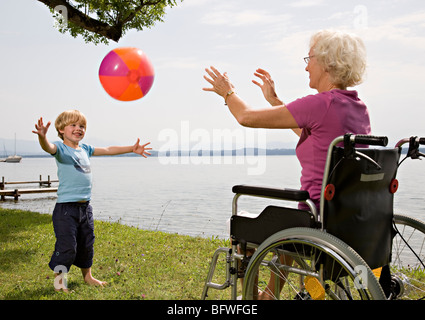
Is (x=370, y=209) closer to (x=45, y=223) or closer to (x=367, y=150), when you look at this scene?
(x=367, y=150)

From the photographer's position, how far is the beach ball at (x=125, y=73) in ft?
12.6

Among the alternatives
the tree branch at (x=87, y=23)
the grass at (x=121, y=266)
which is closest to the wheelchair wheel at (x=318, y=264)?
the grass at (x=121, y=266)

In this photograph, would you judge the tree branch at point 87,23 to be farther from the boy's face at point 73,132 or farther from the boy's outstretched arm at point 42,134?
the boy's outstretched arm at point 42,134

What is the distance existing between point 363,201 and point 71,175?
233 cm

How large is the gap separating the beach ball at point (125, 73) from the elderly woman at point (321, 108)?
1.63m

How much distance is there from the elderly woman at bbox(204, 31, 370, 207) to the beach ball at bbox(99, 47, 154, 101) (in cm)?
163

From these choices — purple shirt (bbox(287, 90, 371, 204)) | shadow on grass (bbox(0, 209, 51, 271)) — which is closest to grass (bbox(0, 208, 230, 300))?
shadow on grass (bbox(0, 209, 51, 271))

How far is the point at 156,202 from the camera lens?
1705 cm

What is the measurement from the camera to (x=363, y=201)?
7.09ft

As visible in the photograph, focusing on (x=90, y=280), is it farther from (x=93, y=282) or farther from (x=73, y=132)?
(x=73, y=132)

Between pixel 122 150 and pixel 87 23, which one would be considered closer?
pixel 122 150

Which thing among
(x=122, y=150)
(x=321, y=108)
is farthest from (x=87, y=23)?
(x=321, y=108)
